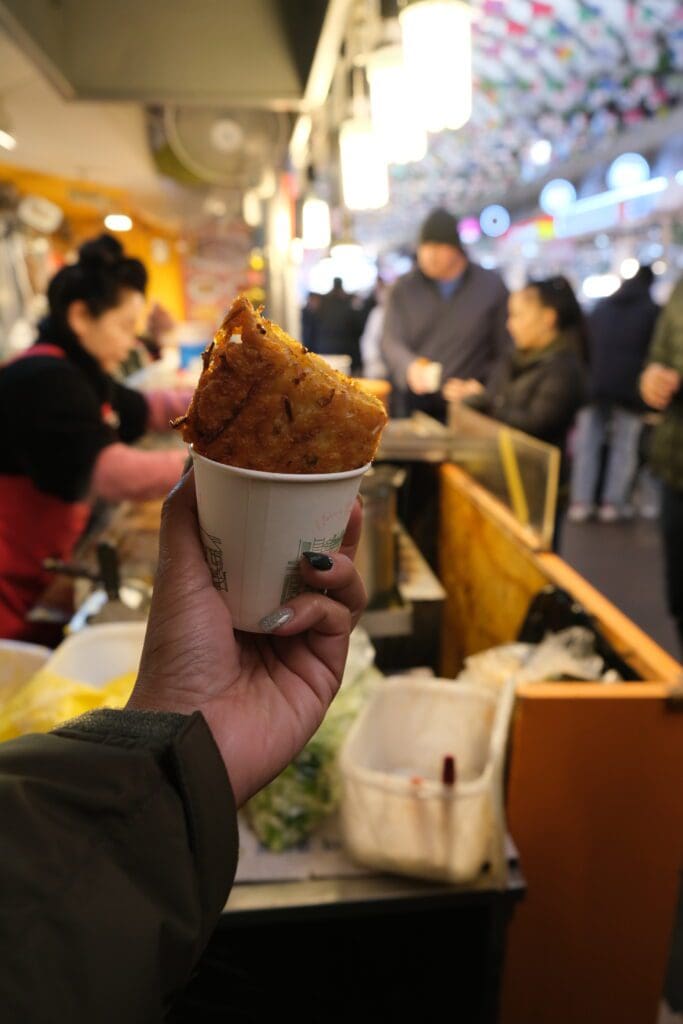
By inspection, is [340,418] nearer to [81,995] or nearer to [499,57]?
[81,995]

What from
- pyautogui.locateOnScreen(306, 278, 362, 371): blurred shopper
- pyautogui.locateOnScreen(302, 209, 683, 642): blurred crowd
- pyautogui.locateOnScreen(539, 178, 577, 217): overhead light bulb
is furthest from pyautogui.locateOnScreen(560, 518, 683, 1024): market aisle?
pyautogui.locateOnScreen(539, 178, 577, 217): overhead light bulb

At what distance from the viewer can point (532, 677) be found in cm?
174

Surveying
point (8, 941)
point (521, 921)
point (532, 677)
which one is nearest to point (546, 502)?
point (532, 677)

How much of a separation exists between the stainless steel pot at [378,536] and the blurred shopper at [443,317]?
2282 mm

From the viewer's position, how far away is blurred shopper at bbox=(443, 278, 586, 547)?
3805mm

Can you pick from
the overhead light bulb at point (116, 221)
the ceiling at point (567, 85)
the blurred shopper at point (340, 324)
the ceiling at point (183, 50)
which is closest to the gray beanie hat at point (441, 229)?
the ceiling at point (183, 50)

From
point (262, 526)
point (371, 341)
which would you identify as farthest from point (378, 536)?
point (371, 341)

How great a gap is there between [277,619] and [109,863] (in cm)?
34

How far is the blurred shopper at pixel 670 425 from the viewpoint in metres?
3.21

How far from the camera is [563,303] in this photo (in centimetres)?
386

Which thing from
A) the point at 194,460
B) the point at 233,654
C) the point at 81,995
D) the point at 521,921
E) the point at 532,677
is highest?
the point at 194,460

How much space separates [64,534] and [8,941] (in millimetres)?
2398

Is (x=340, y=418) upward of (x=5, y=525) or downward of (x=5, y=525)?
upward

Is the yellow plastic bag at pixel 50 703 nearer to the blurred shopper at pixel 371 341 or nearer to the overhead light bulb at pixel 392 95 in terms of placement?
the overhead light bulb at pixel 392 95
